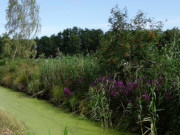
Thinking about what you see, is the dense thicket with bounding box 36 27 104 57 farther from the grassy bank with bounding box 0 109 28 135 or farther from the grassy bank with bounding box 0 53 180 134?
the grassy bank with bounding box 0 109 28 135

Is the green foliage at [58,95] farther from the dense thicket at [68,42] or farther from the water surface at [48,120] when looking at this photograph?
the dense thicket at [68,42]

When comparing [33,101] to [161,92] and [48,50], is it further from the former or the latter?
[48,50]

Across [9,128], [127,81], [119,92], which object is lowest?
[9,128]

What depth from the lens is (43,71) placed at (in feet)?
20.3

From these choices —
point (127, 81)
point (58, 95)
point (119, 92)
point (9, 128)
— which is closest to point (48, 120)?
point (9, 128)

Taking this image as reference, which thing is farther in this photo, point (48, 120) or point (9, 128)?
point (48, 120)

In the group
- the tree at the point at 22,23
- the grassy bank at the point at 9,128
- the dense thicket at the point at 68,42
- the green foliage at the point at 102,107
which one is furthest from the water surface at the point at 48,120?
the dense thicket at the point at 68,42

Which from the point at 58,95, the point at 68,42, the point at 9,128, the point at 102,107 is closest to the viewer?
the point at 9,128

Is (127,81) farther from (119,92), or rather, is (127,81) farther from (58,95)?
(58,95)

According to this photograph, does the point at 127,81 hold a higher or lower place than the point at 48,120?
higher

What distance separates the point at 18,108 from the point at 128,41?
10.1ft

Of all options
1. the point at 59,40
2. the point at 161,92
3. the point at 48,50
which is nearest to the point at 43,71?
the point at 161,92

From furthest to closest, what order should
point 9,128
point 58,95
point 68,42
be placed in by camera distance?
1. point 68,42
2. point 58,95
3. point 9,128

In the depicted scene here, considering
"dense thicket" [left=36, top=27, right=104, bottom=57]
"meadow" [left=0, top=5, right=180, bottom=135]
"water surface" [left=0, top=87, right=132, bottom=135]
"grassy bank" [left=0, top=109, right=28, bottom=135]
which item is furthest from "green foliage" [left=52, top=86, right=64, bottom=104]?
"dense thicket" [left=36, top=27, right=104, bottom=57]
